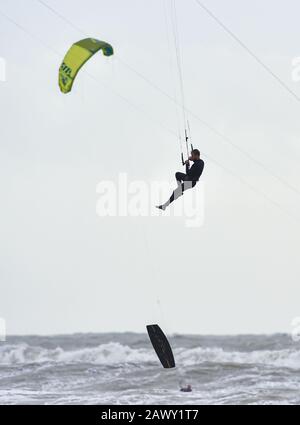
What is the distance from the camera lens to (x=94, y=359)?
30.5 metres

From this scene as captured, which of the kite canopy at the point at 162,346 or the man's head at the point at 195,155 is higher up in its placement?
the man's head at the point at 195,155

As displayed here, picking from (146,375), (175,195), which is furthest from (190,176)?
(146,375)

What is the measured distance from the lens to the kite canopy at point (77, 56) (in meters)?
16.5

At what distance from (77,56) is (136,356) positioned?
16251 mm

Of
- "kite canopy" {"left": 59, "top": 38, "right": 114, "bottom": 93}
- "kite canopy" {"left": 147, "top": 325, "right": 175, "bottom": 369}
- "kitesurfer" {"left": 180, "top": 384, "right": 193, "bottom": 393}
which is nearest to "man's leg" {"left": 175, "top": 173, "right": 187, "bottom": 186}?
"kite canopy" {"left": 59, "top": 38, "right": 114, "bottom": 93}

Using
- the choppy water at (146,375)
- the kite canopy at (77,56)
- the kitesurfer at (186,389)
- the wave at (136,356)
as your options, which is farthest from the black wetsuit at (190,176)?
the wave at (136,356)

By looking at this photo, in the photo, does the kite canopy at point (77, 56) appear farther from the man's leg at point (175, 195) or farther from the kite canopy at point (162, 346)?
the kite canopy at point (162, 346)

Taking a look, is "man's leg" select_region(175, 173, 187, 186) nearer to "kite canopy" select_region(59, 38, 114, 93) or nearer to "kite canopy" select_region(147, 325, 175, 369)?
"kite canopy" select_region(59, 38, 114, 93)

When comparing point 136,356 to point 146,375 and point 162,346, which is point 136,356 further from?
point 162,346

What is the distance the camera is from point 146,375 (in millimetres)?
23797

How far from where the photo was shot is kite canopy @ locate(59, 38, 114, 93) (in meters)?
16.5

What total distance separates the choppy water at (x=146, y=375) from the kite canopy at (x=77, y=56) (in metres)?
6.47

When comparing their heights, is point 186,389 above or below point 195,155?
below
